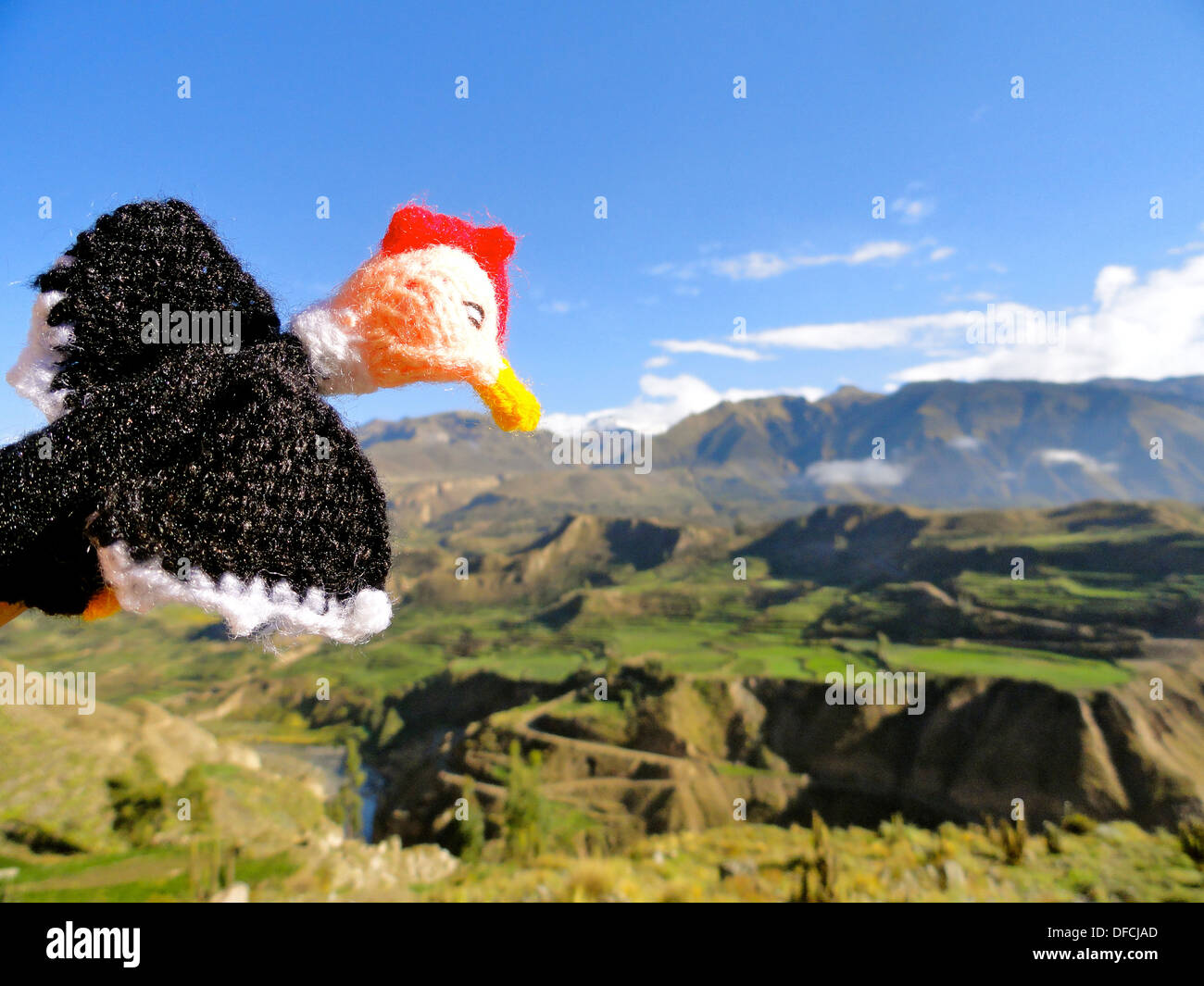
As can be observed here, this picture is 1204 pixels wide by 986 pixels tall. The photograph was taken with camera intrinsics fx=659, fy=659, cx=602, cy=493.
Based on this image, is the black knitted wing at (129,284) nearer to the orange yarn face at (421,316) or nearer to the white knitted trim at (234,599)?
the orange yarn face at (421,316)

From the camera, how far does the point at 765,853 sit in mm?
17375

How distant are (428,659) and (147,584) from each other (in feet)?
282

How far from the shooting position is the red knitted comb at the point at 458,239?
1.94 meters

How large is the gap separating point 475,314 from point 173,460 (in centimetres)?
88

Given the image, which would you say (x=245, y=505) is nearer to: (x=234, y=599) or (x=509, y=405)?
(x=234, y=599)

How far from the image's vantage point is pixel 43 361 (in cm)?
179

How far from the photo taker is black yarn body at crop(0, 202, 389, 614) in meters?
1.60

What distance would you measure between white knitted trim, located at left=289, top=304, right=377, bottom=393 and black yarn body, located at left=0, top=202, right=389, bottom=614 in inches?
1.4

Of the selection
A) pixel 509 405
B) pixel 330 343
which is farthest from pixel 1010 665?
pixel 330 343

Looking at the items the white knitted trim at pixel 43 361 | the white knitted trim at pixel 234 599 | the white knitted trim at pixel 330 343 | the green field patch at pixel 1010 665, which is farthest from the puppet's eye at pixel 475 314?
the green field patch at pixel 1010 665

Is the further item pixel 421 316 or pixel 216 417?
pixel 421 316

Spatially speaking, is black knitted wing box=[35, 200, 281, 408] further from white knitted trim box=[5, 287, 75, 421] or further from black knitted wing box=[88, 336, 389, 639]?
black knitted wing box=[88, 336, 389, 639]

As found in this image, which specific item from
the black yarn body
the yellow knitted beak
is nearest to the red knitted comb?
the yellow knitted beak
